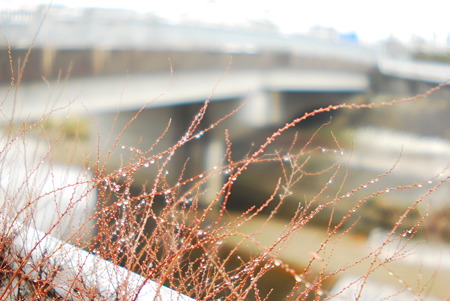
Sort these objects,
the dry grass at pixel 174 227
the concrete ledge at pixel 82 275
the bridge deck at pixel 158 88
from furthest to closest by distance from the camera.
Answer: the bridge deck at pixel 158 88, the concrete ledge at pixel 82 275, the dry grass at pixel 174 227

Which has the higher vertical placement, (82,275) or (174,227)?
(174,227)

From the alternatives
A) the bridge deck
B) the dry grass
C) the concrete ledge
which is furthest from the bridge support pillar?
the concrete ledge

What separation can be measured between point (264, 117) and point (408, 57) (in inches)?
261

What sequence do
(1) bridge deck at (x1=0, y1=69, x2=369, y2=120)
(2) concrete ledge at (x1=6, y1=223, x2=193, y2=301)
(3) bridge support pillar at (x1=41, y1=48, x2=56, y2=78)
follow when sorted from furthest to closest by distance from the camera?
(3) bridge support pillar at (x1=41, y1=48, x2=56, y2=78)
(1) bridge deck at (x1=0, y1=69, x2=369, y2=120)
(2) concrete ledge at (x1=6, y1=223, x2=193, y2=301)

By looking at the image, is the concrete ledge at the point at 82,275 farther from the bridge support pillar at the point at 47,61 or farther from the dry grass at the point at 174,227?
the bridge support pillar at the point at 47,61

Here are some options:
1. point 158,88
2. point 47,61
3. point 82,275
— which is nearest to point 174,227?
point 82,275

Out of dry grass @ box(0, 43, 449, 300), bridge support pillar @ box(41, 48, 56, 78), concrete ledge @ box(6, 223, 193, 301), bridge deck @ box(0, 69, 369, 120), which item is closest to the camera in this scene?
dry grass @ box(0, 43, 449, 300)

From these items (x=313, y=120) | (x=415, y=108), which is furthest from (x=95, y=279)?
(x=415, y=108)

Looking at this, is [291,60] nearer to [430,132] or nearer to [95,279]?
[430,132]

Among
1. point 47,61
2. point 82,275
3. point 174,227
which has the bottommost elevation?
point 82,275

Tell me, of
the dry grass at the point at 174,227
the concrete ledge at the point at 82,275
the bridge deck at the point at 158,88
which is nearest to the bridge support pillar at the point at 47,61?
the bridge deck at the point at 158,88

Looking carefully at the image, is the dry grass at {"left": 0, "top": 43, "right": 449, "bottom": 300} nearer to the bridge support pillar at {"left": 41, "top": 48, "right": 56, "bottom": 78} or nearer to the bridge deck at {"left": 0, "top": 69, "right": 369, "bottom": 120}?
the bridge deck at {"left": 0, "top": 69, "right": 369, "bottom": 120}

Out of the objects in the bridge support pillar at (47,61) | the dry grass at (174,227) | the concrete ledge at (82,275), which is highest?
the bridge support pillar at (47,61)

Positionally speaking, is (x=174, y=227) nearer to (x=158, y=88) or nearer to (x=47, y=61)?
(x=47, y=61)
